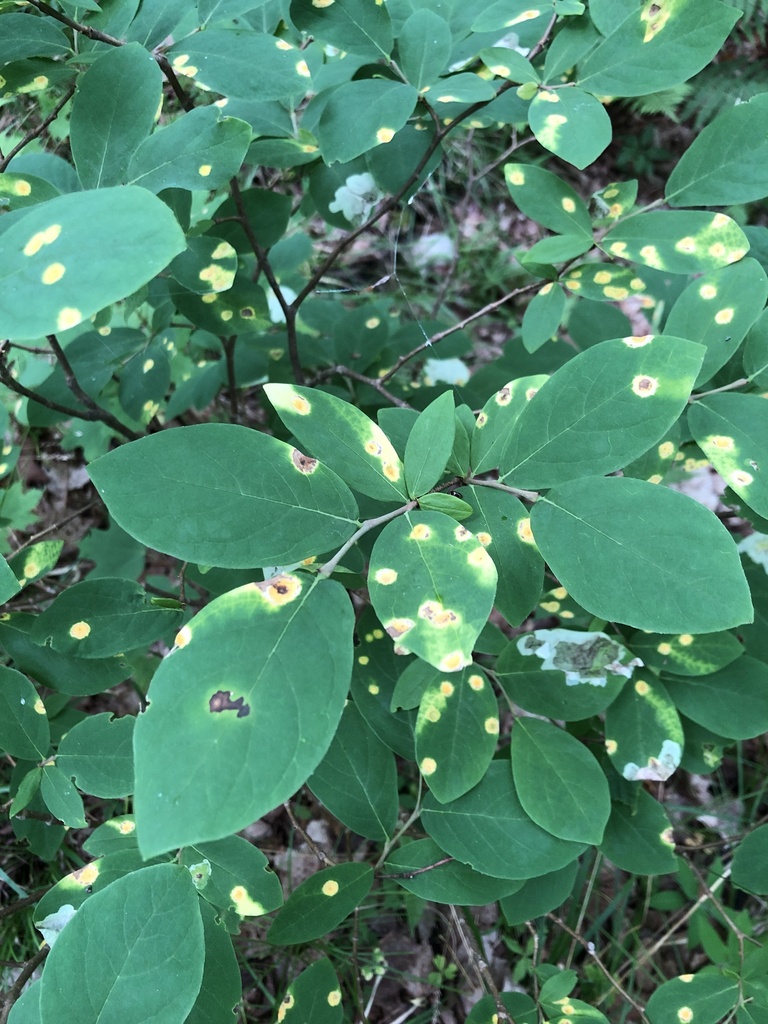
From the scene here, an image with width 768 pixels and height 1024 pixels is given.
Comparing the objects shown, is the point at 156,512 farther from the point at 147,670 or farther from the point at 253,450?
the point at 147,670

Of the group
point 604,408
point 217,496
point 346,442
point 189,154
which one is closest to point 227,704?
point 217,496

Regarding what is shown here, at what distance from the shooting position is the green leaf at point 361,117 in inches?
39.1

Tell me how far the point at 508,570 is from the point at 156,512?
426mm

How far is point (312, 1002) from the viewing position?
0.97 m

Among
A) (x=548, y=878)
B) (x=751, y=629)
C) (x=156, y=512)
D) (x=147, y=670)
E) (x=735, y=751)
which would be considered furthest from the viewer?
(x=735, y=751)

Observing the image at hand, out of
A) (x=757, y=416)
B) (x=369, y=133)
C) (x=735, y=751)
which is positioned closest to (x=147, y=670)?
(x=369, y=133)

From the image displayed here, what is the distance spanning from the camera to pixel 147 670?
5.14ft

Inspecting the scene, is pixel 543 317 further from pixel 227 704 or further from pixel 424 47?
pixel 227 704

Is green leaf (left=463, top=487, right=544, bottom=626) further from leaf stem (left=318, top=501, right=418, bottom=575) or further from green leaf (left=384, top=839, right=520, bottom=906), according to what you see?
green leaf (left=384, top=839, right=520, bottom=906)

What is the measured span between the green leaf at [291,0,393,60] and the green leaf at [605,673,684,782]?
3.61 feet

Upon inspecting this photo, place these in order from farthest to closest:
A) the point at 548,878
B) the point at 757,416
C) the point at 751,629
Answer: the point at 751,629 → the point at 548,878 → the point at 757,416

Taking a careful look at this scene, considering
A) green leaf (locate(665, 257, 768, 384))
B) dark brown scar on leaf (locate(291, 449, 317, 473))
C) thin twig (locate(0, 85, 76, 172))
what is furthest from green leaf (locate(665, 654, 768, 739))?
thin twig (locate(0, 85, 76, 172))

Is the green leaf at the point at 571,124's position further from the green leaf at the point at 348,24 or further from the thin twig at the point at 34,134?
the thin twig at the point at 34,134

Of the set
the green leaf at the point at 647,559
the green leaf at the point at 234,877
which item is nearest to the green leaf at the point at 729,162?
the green leaf at the point at 647,559
